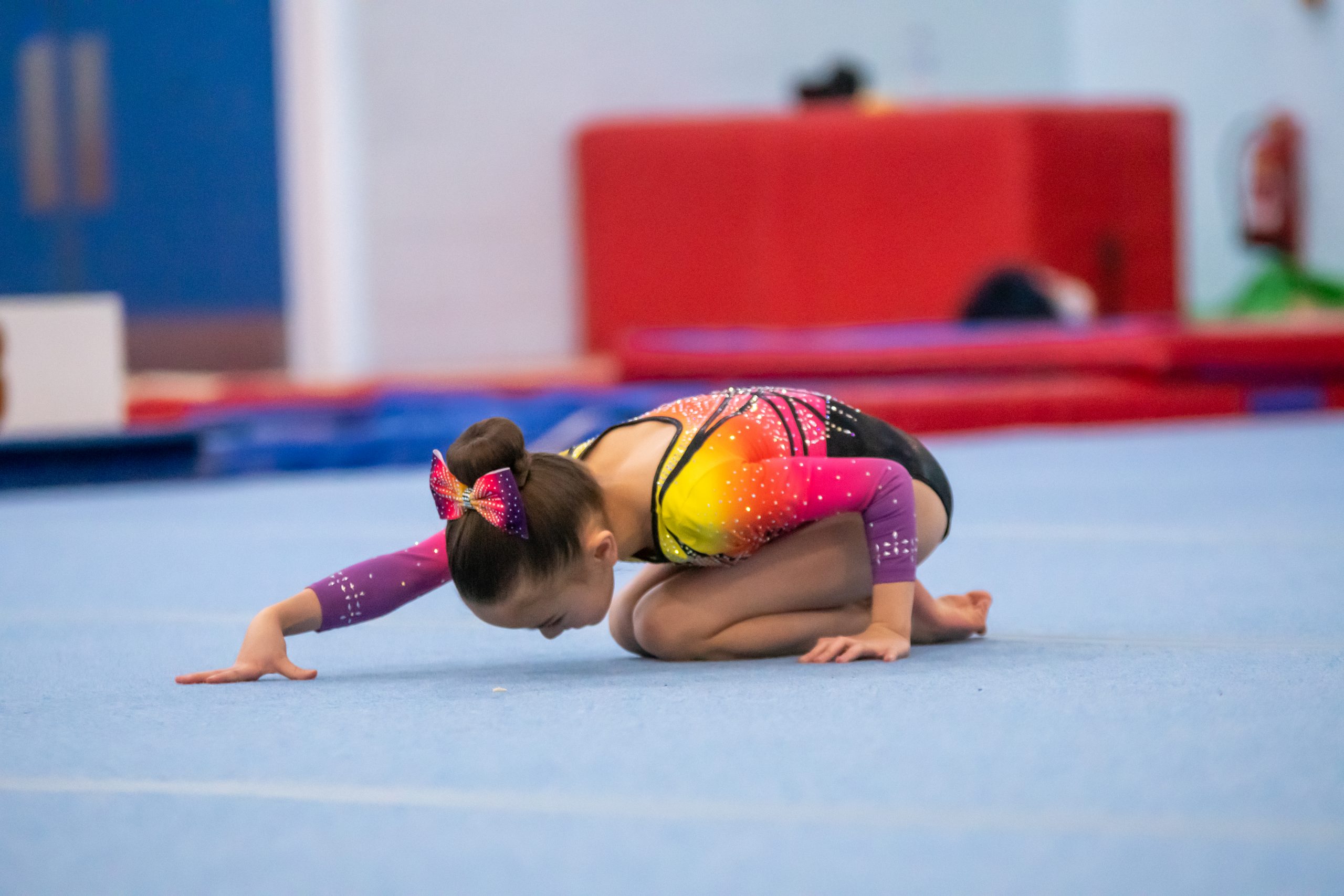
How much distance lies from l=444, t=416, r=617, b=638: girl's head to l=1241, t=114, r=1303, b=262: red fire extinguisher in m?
7.66

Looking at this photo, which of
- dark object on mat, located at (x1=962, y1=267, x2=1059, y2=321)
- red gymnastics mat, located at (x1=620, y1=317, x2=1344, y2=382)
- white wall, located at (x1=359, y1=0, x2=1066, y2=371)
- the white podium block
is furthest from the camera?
white wall, located at (x1=359, y1=0, x2=1066, y2=371)

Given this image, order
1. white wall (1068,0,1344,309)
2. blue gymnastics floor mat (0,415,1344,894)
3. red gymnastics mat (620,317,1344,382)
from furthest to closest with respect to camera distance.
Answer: white wall (1068,0,1344,309) < red gymnastics mat (620,317,1344,382) < blue gymnastics floor mat (0,415,1344,894)

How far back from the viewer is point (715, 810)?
117 cm

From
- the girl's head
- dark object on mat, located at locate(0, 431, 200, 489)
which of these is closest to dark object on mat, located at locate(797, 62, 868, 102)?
dark object on mat, located at locate(0, 431, 200, 489)

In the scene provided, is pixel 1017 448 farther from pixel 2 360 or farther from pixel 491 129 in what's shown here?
pixel 491 129

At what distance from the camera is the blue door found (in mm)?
8625

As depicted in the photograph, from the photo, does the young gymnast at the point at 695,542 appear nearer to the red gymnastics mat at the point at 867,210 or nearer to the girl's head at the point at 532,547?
the girl's head at the point at 532,547

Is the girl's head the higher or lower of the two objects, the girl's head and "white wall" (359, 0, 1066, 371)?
the lower

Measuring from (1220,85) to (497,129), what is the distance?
4443mm

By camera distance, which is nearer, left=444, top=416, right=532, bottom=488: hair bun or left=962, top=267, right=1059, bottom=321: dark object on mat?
left=444, top=416, right=532, bottom=488: hair bun

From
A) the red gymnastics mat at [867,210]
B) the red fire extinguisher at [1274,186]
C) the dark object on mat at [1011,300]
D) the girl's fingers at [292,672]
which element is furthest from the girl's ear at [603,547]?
the red fire extinguisher at [1274,186]

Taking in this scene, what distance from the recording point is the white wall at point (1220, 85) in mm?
8297

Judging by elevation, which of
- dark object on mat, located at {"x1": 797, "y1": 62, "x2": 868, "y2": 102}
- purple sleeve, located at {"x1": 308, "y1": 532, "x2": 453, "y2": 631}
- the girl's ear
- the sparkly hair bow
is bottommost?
purple sleeve, located at {"x1": 308, "y1": 532, "x2": 453, "y2": 631}

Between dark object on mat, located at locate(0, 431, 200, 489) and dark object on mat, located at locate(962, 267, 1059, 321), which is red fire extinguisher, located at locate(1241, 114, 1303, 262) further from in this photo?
dark object on mat, located at locate(0, 431, 200, 489)
